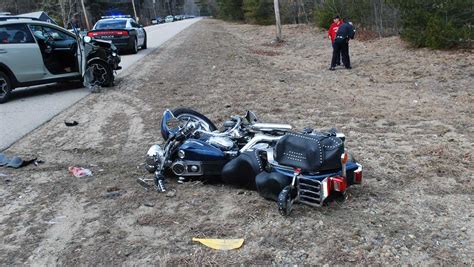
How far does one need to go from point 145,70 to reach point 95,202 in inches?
406

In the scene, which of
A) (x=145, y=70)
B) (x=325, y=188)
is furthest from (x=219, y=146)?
(x=145, y=70)

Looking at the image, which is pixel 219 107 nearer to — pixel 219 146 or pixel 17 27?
pixel 219 146

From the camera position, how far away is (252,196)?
4.46 metres

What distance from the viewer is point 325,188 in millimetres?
3867

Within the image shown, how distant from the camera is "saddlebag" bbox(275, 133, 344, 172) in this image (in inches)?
156

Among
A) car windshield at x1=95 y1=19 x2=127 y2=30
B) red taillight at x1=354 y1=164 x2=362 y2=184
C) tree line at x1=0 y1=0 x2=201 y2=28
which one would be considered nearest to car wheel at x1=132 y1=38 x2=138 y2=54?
car windshield at x1=95 y1=19 x2=127 y2=30

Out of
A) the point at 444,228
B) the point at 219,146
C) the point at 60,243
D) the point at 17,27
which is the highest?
the point at 17,27

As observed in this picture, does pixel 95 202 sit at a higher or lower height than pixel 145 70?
lower

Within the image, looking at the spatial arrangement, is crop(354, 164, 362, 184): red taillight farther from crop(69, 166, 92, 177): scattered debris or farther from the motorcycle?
the motorcycle

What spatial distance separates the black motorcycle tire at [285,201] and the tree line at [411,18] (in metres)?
11.8

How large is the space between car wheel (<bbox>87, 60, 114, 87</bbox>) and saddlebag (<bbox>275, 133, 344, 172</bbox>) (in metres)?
8.17

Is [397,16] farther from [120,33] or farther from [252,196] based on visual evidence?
[252,196]

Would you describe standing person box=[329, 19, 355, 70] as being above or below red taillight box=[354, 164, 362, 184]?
above

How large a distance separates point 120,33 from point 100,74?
8751mm
